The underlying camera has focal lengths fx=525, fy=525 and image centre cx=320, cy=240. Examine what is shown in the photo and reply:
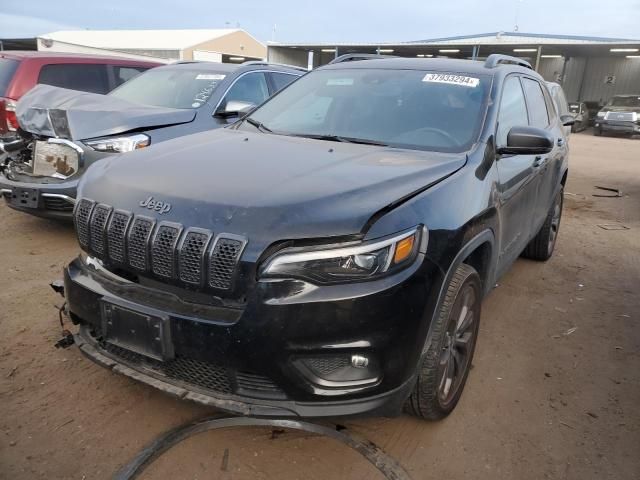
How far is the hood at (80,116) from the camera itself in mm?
4598

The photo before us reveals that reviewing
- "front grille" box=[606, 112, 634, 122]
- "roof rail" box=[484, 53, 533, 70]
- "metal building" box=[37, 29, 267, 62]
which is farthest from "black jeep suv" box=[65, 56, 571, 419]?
"metal building" box=[37, 29, 267, 62]

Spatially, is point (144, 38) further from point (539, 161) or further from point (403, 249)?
point (403, 249)

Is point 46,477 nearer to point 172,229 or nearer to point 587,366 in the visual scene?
point 172,229

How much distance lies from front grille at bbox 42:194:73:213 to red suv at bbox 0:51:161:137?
6.03ft

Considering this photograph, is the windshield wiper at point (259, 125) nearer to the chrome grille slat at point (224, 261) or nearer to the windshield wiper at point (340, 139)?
the windshield wiper at point (340, 139)

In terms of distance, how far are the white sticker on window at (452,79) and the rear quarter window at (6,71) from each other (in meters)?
5.17

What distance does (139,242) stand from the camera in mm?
2141

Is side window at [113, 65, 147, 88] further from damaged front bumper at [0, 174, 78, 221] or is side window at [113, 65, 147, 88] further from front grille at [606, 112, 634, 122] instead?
front grille at [606, 112, 634, 122]

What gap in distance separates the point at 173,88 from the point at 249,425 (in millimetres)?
4459

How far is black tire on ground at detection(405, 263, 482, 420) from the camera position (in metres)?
2.32

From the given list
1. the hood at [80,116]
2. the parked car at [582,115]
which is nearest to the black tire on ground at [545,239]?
the hood at [80,116]

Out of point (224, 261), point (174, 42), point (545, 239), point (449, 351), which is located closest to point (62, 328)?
point (224, 261)

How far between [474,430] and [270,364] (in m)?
1.24

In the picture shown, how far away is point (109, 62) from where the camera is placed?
7.40m
